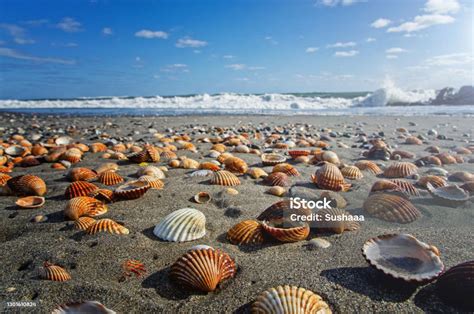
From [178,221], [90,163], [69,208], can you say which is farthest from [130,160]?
[178,221]

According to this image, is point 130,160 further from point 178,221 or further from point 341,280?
point 341,280

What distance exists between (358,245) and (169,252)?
1.36m

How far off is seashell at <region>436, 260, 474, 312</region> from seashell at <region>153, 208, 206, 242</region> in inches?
61.5

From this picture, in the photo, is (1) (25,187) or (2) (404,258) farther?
(1) (25,187)

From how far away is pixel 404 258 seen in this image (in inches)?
77.3

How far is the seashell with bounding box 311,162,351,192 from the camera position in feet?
12.2

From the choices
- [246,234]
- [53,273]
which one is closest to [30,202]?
[53,273]

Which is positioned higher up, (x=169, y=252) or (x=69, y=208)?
(x=69, y=208)

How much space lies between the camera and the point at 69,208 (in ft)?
8.94

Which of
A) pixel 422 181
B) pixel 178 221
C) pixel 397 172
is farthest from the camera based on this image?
pixel 397 172

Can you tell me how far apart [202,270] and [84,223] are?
1.22 m

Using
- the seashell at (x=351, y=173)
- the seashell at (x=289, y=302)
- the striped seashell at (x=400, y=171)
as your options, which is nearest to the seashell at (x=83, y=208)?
the seashell at (x=289, y=302)

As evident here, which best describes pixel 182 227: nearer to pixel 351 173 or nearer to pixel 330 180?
pixel 330 180

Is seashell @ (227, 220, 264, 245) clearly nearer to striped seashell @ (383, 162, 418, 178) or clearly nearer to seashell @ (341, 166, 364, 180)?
seashell @ (341, 166, 364, 180)
